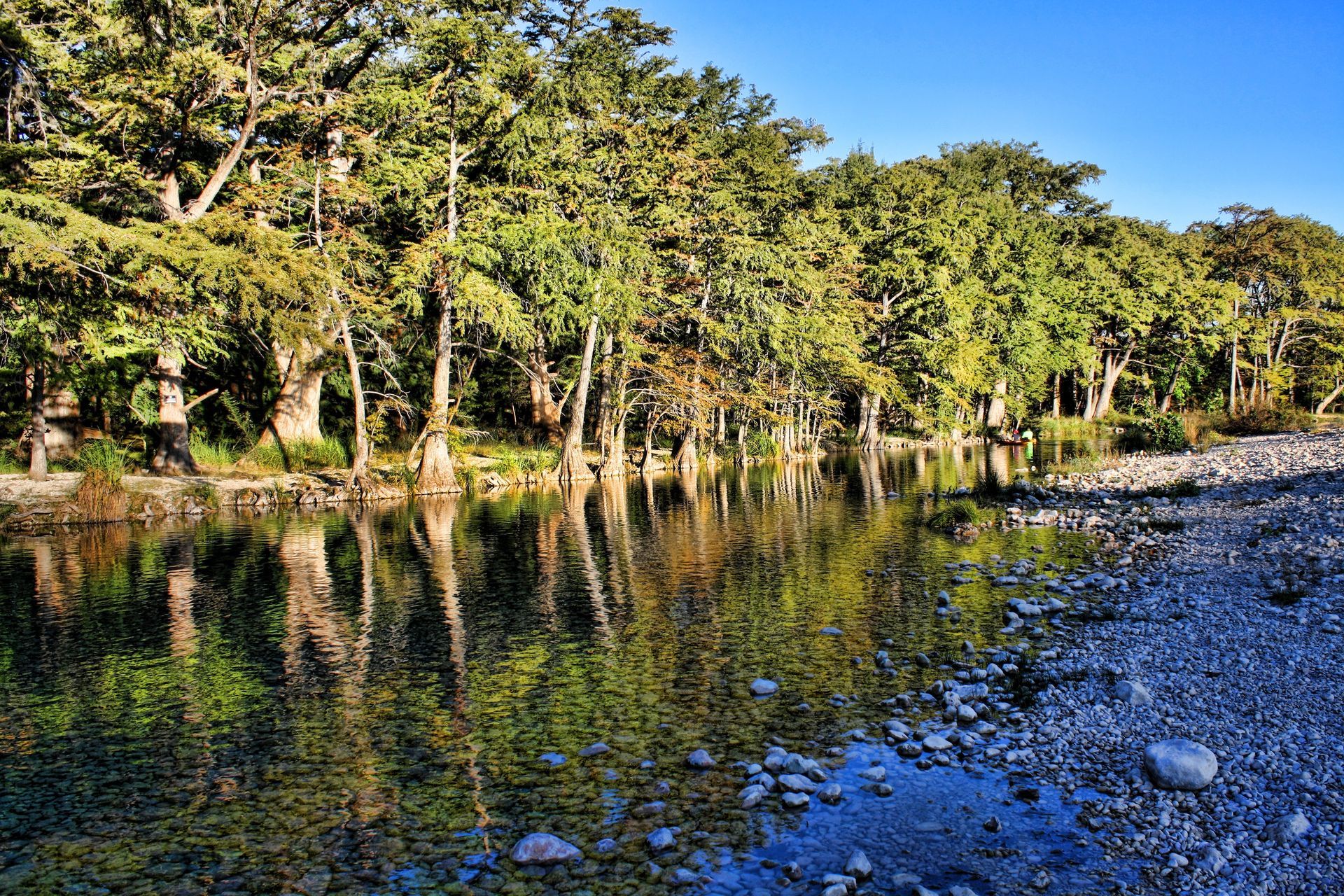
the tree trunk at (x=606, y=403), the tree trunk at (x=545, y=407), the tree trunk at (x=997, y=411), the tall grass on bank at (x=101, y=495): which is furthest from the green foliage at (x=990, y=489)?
the tree trunk at (x=997, y=411)

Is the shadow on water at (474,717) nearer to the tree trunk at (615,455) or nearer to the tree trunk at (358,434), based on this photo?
the tree trunk at (358,434)

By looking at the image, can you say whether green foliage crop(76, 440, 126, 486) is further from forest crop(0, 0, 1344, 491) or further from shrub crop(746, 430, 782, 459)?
shrub crop(746, 430, 782, 459)

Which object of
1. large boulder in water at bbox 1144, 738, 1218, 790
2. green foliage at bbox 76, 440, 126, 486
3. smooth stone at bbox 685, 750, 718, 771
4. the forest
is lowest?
smooth stone at bbox 685, 750, 718, 771

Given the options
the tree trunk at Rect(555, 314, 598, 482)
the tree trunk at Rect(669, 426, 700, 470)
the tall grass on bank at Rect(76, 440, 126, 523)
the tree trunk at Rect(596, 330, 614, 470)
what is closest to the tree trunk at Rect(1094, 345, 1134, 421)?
the tree trunk at Rect(669, 426, 700, 470)

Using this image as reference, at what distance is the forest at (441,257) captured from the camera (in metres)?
24.6

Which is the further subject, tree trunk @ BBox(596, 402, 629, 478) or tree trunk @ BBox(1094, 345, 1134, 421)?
tree trunk @ BBox(1094, 345, 1134, 421)

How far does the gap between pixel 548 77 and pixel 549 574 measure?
24785mm

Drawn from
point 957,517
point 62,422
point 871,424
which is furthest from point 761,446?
point 62,422

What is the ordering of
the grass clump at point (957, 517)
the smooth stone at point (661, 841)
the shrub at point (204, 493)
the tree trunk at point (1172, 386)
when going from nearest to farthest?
the smooth stone at point (661, 841) → the grass clump at point (957, 517) → the shrub at point (204, 493) → the tree trunk at point (1172, 386)

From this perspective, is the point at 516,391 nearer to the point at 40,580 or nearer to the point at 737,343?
the point at 737,343

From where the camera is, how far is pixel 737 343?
4184 cm

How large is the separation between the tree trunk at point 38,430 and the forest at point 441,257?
108 mm

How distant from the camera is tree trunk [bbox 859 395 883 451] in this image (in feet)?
184

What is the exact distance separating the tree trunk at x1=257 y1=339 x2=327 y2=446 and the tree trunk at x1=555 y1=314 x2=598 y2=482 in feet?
32.2
